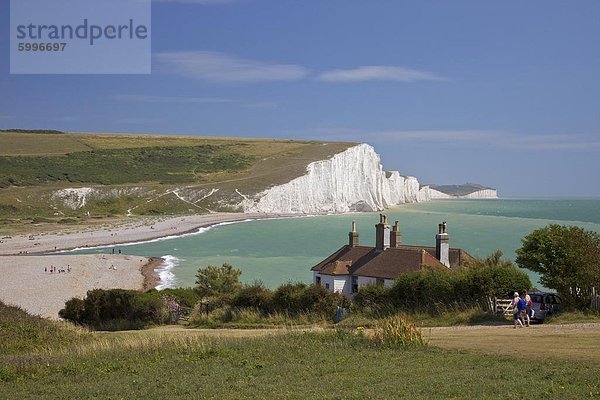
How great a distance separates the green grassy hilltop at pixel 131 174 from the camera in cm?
11912

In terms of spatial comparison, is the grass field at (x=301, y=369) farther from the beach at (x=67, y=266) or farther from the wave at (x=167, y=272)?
the wave at (x=167, y=272)

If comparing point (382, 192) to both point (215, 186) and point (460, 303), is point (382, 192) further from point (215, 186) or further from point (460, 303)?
point (460, 303)

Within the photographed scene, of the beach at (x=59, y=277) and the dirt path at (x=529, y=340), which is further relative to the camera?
the beach at (x=59, y=277)

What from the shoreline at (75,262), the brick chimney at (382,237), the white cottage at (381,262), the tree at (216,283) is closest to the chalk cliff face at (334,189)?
the shoreline at (75,262)

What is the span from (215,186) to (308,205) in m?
19.6

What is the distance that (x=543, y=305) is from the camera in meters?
20.4

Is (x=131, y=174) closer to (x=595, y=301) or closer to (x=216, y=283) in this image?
(x=216, y=283)

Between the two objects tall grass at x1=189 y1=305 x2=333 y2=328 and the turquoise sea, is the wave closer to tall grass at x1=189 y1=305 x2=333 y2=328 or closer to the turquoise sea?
the turquoise sea

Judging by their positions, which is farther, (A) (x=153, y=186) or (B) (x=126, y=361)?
(A) (x=153, y=186)

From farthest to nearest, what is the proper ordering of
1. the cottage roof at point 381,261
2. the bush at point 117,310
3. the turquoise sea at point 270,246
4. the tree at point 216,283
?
the turquoise sea at point 270,246
the tree at point 216,283
the bush at point 117,310
the cottage roof at point 381,261

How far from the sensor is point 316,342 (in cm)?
1419

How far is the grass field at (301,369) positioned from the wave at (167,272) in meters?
29.9

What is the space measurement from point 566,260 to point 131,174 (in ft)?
447

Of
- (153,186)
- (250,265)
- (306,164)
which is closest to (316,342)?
(250,265)
